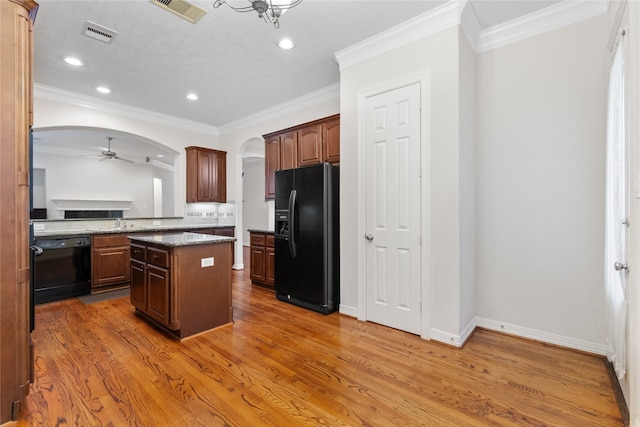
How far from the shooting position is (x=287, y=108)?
199 inches

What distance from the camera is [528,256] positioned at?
279 cm

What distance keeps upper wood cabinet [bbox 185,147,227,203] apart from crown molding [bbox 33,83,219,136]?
0.54 metres

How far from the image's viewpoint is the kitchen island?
2.77 metres

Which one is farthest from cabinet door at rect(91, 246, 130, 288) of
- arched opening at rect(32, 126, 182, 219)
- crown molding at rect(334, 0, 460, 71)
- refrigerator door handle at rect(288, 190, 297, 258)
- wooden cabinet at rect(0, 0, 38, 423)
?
crown molding at rect(334, 0, 460, 71)

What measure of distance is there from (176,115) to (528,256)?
234 inches

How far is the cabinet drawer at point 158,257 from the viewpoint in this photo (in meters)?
2.81

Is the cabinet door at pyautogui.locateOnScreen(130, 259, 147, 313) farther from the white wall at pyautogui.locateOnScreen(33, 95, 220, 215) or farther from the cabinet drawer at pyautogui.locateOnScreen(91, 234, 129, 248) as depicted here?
the white wall at pyautogui.locateOnScreen(33, 95, 220, 215)

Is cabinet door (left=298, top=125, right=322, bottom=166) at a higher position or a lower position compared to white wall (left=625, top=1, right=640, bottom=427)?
higher

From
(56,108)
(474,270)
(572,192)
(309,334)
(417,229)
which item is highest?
(56,108)

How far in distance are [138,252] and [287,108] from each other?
10.6ft

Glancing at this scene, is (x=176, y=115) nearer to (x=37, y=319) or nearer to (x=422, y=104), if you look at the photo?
(x=37, y=319)

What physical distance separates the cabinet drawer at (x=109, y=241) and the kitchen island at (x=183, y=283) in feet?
5.22

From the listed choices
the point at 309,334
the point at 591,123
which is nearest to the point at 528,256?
the point at 591,123

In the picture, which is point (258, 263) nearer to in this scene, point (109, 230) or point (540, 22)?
point (109, 230)
